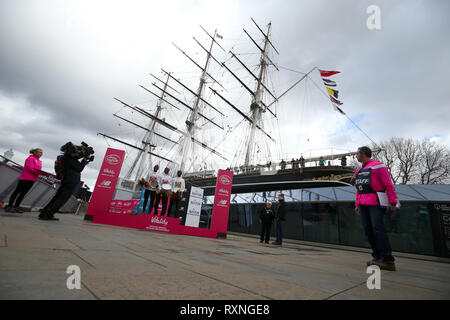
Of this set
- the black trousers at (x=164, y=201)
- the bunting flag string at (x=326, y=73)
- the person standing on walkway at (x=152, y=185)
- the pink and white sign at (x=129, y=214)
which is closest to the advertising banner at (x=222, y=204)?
the pink and white sign at (x=129, y=214)

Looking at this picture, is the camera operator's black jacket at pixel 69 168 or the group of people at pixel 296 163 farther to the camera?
the group of people at pixel 296 163

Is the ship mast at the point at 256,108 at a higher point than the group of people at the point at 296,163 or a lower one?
higher

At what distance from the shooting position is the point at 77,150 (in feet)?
14.6

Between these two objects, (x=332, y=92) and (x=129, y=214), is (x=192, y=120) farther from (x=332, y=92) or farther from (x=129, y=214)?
(x=129, y=214)

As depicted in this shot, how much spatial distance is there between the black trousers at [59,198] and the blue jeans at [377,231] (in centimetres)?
Result: 542

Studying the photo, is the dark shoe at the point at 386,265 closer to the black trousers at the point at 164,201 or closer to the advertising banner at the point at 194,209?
the black trousers at the point at 164,201

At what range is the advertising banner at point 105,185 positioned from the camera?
6875mm

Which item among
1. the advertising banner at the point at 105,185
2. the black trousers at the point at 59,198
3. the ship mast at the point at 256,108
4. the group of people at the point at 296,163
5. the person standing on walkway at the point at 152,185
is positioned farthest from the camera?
the ship mast at the point at 256,108

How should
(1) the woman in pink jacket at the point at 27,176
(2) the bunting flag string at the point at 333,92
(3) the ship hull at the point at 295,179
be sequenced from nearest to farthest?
(1) the woman in pink jacket at the point at 27,176 < (2) the bunting flag string at the point at 333,92 < (3) the ship hull at the point at 295,179

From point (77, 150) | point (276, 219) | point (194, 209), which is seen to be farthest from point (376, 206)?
point (194, 209)

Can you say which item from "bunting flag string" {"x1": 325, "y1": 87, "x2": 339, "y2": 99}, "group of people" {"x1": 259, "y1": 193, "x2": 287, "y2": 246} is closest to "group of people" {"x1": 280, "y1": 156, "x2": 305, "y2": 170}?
"bunting flag string" {"x1": 325, "y1": 87, "x2": 339, "y2": 99}
